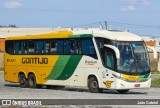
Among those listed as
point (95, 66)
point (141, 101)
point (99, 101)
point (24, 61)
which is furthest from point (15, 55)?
point (141, 101)

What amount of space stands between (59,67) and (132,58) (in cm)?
515

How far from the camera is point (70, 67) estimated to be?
31500 millimetres

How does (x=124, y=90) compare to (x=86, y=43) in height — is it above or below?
below

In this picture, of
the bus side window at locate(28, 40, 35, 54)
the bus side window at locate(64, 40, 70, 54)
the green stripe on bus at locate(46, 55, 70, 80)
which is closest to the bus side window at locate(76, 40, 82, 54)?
the bus side window at locate(64, 40, 70, 54)

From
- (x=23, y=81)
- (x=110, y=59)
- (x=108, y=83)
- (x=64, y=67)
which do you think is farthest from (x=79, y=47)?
(x=23, y=81)

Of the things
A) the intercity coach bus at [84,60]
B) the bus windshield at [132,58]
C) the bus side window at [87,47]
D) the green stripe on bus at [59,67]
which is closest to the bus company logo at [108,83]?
the intercity coach bus at [84,60]

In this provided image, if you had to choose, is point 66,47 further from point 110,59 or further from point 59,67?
point 110,59

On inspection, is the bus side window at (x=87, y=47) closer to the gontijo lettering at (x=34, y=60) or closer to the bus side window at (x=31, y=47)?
the gontijo lettering at (x=34, y=60)

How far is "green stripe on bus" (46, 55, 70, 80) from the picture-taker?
3178 cm

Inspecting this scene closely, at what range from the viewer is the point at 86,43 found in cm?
3034

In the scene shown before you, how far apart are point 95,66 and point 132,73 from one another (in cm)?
213

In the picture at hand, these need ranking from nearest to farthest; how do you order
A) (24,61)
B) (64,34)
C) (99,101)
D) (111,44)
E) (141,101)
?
(141,101) → (99,101) → (111,44) → (64,34) → (24,61)

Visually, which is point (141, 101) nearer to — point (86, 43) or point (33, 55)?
point (86, 43)

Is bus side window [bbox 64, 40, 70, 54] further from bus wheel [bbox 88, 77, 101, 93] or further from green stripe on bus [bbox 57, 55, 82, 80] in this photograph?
bus wheel [bbox 88, 77, 101, 93]
